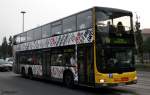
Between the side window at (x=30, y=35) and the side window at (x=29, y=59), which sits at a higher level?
the side window at (x=30, y=35)

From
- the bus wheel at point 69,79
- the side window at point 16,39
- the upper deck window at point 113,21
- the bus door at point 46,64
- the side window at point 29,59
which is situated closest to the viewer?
the upper deck window at point 113,21

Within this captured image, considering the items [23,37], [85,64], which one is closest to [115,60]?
[85,64]

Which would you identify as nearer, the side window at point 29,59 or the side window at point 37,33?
the side window at point 37,33

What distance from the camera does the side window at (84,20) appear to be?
16.7 meters

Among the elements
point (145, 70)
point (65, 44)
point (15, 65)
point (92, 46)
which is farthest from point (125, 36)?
point (145, 70)

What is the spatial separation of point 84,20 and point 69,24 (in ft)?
6.34

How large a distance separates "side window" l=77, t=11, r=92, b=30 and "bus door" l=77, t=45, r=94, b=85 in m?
0.98

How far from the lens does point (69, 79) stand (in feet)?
62.1

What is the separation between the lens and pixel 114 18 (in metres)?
16.8

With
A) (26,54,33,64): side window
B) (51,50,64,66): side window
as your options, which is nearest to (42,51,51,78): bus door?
(51,50,64,66): side window

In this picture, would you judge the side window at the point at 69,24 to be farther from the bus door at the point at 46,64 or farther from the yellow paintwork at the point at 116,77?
the yellow paintwork at the point at 116,77

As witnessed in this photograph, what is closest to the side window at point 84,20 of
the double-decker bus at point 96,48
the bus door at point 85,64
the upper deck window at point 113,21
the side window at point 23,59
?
the double-decker bus at point 96,48

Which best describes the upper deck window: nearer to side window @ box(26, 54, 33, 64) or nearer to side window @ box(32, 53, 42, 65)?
side window @ box(32, 53, 42, 65)

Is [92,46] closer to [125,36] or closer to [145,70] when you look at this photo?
[125,36]
